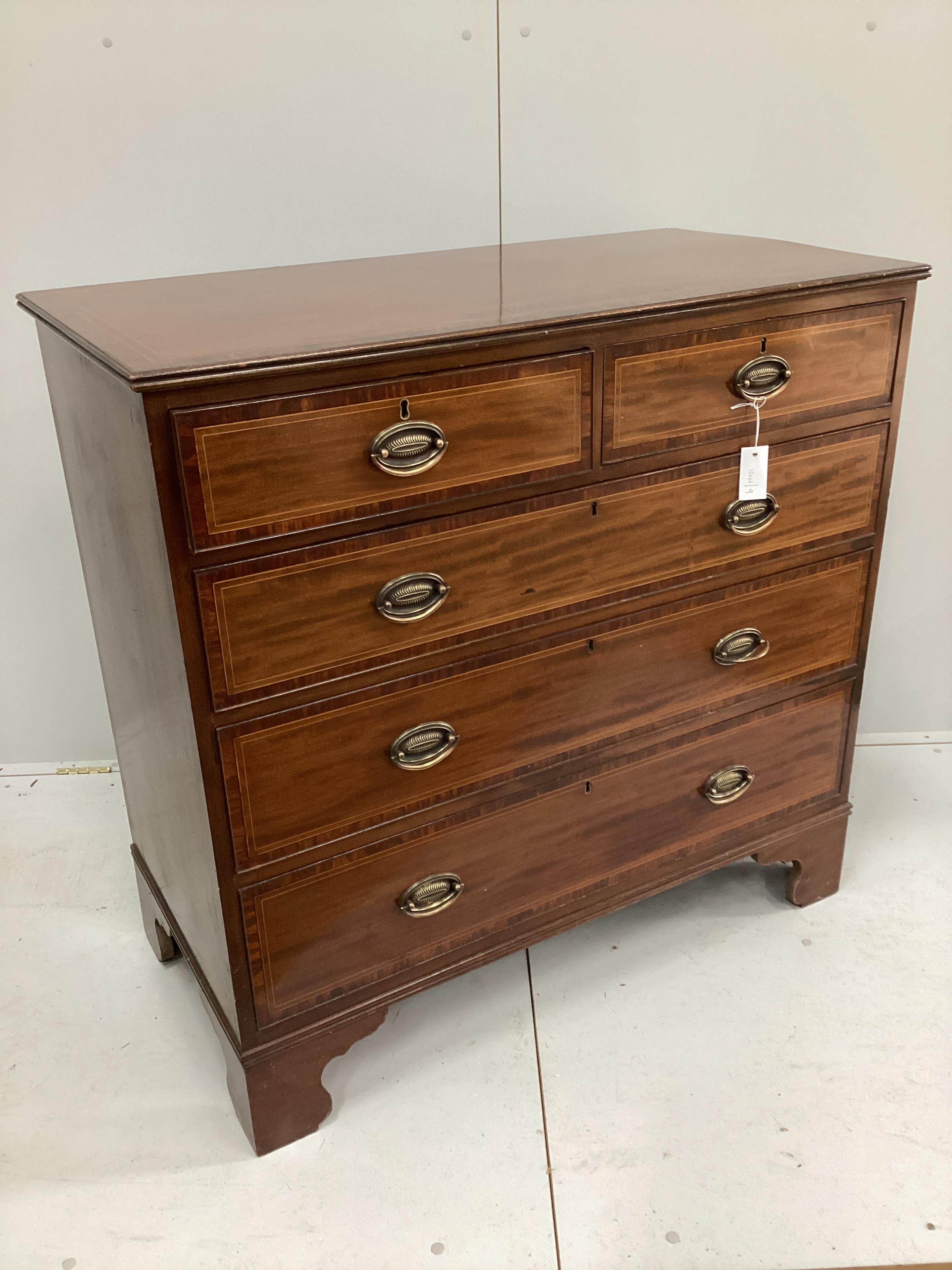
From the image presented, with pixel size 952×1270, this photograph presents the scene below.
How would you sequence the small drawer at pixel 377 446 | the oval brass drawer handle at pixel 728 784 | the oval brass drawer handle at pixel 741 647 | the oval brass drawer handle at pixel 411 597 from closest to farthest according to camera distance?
the small drawer at pixel 377 446
the oval brass drawer handle at pixel 411 597
the oval brass drawer handle at pixel 741 647
the oval brass drawer handle at pixel 728 784

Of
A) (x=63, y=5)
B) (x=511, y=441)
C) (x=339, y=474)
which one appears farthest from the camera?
(x=63, y=5)

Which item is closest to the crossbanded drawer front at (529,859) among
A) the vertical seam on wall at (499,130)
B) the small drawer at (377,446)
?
the small drawer at (377,446)

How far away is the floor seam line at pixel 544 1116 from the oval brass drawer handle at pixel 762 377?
107 centimetres

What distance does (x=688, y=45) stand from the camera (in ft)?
6.86

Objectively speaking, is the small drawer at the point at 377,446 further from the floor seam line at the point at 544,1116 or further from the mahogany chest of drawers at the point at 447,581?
the floor seam line at the point at 544,1116

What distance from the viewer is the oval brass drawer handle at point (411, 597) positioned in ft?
4.76

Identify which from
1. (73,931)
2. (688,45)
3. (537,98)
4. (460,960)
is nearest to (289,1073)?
(460,960)

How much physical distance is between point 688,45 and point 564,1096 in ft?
6.18

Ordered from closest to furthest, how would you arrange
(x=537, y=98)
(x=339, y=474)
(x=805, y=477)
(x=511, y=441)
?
(x=339, y=474), (x=511, y=441), (x=805, y=477), (x=537, y=98)

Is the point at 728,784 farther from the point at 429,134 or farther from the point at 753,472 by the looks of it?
the point at 429,134

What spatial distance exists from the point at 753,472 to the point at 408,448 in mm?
593

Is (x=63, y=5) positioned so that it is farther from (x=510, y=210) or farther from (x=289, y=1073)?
(x=289, y=1073)

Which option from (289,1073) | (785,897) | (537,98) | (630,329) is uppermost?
(537,98)

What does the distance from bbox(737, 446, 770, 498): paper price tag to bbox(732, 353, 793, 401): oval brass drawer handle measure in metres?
0.08
